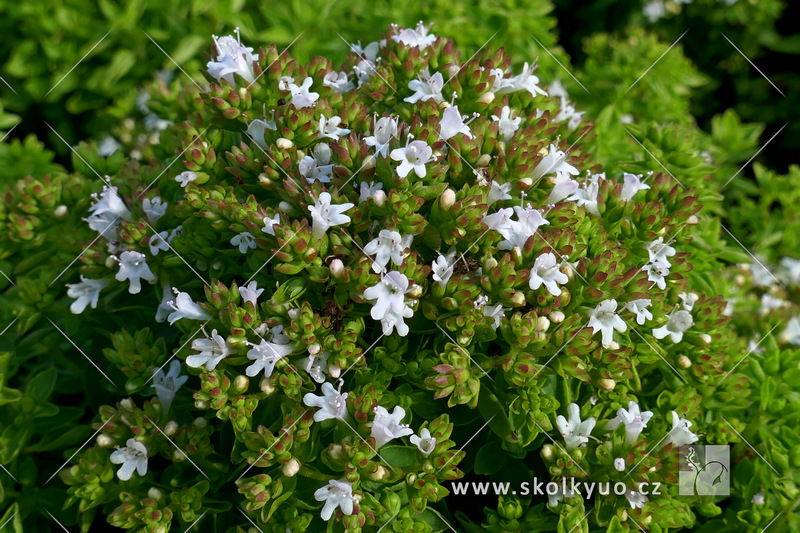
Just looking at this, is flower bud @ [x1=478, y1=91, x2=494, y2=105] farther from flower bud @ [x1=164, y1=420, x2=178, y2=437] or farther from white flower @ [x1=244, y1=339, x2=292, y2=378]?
flower bud @ [x1=164, y1=420, x2=178, y2=437]

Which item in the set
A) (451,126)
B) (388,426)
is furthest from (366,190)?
(388,426)

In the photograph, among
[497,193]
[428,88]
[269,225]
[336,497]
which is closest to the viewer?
[336,497]

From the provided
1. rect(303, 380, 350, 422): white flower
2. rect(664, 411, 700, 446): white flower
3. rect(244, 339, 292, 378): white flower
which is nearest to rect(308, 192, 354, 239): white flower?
rect(244, 339, 292, 378): white flower

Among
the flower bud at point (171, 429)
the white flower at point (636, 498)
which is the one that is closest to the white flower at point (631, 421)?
the white flower at point (636, 498)

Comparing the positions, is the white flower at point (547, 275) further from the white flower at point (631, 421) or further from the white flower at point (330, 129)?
the white flower at point (330, 129)

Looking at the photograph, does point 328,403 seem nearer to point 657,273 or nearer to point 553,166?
A: point 553,166

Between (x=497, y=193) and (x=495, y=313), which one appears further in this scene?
(x=497, y=193)
